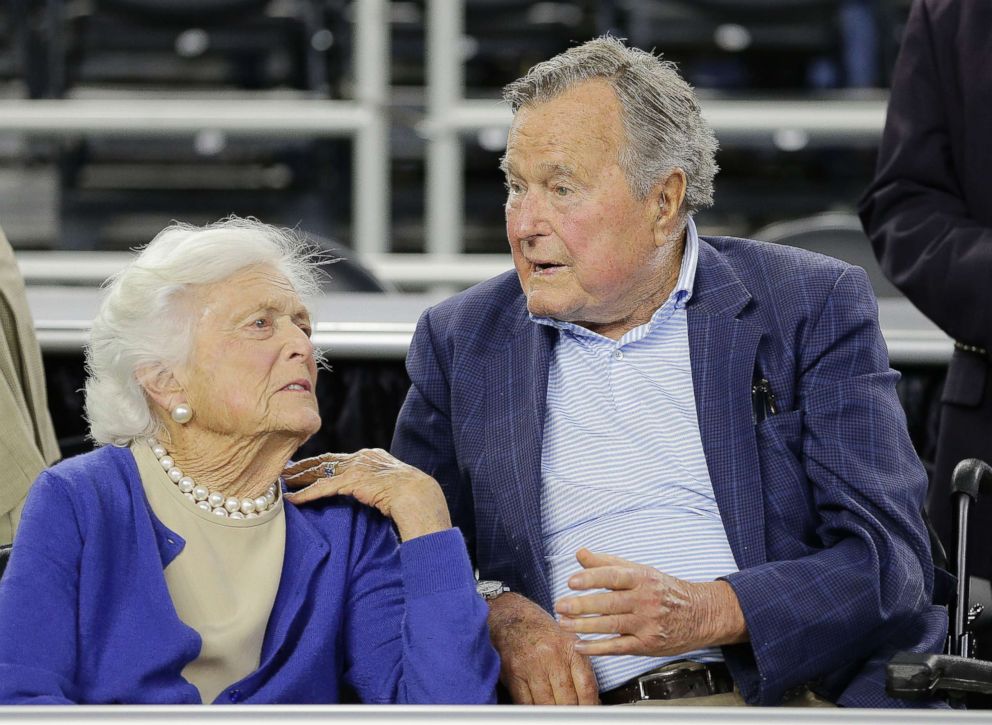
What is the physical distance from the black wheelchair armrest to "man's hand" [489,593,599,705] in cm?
42

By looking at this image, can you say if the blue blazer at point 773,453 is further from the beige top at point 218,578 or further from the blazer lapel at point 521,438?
the beige top at point 218,578

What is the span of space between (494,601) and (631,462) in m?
0.27

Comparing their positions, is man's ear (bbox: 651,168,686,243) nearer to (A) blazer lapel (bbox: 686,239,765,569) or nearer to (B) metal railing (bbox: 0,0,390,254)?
(A) blazer lapel (bbox: 686,239,765,569)

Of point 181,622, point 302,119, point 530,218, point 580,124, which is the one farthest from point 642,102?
point 302,119

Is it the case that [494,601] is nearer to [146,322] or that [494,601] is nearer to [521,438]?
[521,438]

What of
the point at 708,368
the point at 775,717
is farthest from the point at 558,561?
the point at 775,717

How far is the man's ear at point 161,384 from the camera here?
1.81 m

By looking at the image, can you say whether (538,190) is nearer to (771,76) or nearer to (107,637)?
(107,637)

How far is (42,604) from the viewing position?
1611 millimetres

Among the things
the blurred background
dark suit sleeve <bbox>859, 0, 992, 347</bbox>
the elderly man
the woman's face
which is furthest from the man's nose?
the blurred background

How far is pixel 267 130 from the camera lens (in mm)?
4574

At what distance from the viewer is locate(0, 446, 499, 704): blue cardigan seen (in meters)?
1.62

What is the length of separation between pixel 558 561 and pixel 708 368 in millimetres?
347

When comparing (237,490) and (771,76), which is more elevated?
(771,76)
